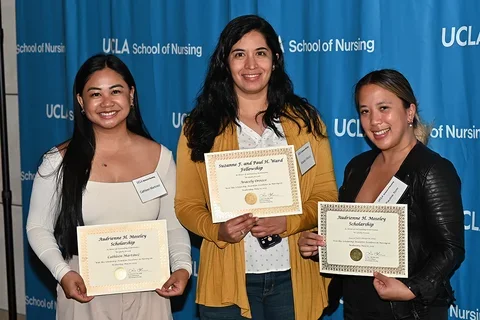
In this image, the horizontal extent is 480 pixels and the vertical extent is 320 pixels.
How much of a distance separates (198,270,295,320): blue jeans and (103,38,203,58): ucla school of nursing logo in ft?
6.13

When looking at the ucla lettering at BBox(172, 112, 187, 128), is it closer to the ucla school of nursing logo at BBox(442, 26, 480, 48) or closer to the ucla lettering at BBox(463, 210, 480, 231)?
the ucla school of nursing logo at BBox(442, 26, 480, 48)

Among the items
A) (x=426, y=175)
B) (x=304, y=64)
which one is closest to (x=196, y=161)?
(x=426, y=175)

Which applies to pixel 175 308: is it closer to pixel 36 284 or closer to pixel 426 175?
pixel 36 284

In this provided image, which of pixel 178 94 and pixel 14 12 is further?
pixel 14 12

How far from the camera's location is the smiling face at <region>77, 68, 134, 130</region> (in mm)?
3033

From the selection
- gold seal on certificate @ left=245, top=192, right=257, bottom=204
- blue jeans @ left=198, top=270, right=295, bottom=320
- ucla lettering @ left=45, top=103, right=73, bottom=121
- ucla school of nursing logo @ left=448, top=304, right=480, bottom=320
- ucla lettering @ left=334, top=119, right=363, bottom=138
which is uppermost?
ucla lettering @ left=45, top=103, right=73, bottom=121

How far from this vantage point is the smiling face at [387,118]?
2744 mm

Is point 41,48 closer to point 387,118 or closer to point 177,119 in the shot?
point 177,119

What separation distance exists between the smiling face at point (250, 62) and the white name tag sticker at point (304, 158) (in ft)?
1.03

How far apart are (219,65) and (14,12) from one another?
8.85 ft

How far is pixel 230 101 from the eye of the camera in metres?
3.11

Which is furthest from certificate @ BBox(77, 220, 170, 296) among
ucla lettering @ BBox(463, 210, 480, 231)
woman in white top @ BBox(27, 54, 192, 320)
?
ucla lettering @ BBox(463, 210, 480, 231)

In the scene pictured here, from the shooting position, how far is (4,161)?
472cm

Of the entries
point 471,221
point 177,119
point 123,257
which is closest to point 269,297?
point 123,257
